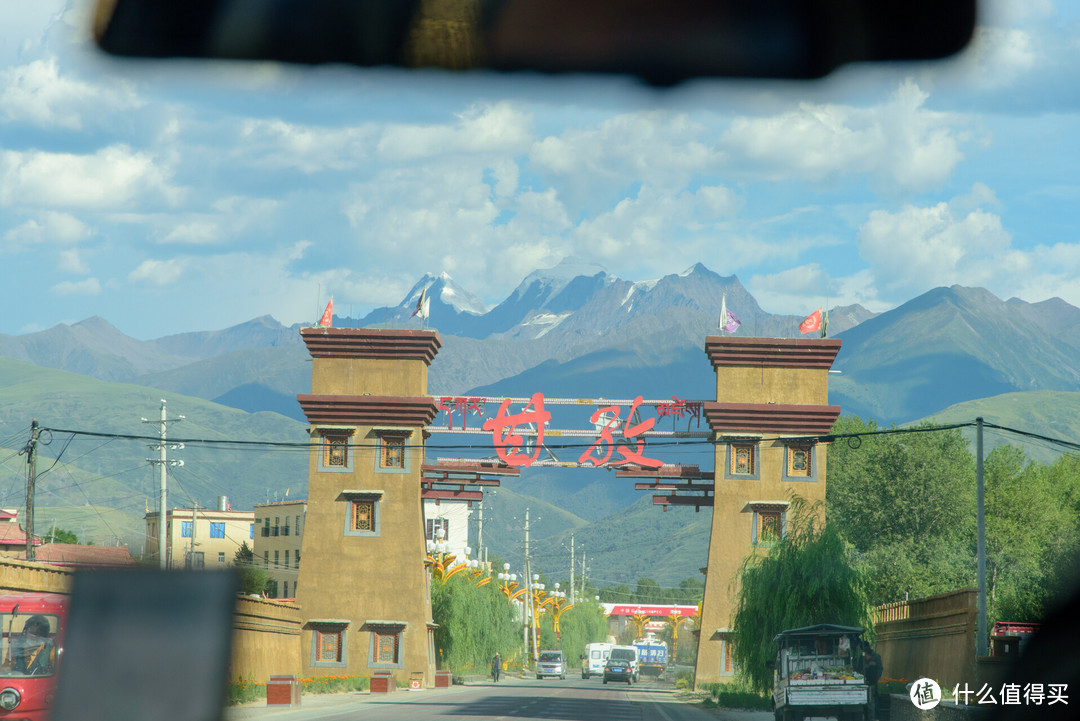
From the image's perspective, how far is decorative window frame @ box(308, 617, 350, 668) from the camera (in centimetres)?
5375

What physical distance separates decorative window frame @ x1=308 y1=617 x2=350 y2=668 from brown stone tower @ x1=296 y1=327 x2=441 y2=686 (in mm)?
44

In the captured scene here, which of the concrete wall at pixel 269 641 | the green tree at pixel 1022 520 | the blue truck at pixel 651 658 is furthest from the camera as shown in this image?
the blue truck at pixel 651 658

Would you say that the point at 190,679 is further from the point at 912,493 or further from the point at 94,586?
the point at 912,493

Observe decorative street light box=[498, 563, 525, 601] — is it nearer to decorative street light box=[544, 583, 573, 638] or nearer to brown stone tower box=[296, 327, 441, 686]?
decorative street light box=[544, 583, 573, 638]

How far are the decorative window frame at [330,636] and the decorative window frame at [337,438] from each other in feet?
21.9

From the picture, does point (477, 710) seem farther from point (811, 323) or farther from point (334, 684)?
point (811, 323)

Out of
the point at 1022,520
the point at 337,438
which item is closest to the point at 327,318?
the point at 337,438

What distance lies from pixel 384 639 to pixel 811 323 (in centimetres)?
2409

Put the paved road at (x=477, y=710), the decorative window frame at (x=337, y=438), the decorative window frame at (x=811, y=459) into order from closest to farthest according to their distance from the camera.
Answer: the paved road at (x=477, y=710)
the decorative window frame at (x=811, y=459)
the decorative window frame at (x=337, y=438)

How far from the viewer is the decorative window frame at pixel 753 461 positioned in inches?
2115

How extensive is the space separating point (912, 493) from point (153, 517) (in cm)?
8301

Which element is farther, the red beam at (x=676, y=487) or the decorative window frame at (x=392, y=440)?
the decorative window frame at (x=392, y=440)

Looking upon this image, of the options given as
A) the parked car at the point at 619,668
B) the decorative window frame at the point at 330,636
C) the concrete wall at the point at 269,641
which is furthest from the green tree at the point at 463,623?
the parked car at the point at 619,668

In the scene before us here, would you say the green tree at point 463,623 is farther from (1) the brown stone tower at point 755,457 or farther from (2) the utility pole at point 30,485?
(2) the utility pole at point 30,485
